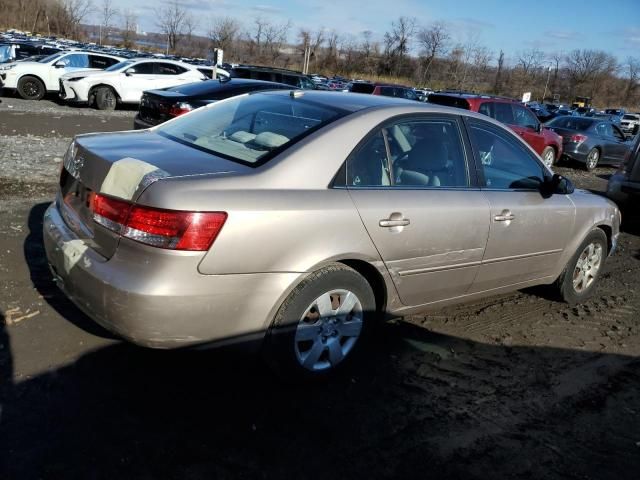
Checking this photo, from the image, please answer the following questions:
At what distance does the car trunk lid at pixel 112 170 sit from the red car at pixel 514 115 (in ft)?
34.6

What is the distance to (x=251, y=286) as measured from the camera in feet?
9.64

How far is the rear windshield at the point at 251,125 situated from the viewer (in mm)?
3361

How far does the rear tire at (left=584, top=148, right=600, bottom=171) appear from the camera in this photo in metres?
15.9

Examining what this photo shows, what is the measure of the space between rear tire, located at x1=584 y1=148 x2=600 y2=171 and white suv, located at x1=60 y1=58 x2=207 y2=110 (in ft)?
40.1

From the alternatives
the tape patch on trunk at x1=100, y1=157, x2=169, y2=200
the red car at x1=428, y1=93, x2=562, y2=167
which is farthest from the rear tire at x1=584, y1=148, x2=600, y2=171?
the tape patch on trunk at x1=100, y1=157, x2=169, y2=200

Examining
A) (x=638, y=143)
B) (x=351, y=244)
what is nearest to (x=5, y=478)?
(x=351, y=244)

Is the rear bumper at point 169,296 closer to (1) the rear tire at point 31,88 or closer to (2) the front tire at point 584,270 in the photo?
(2) the front tire at point 584,270

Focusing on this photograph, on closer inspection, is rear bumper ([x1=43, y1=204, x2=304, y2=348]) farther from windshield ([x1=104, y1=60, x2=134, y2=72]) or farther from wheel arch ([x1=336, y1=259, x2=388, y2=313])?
windshield ([x1=104, y1=60, x2=134, y2=72])

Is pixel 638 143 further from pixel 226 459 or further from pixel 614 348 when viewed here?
pixel 226 459

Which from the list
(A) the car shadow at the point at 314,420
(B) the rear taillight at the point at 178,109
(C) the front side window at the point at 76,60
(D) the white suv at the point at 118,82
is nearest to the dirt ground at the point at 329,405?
(A) the car shadow at the point at 314,420

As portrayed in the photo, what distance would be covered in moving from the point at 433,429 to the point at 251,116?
225 cm

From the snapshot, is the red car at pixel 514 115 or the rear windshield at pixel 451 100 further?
the red car at pixel 514 115

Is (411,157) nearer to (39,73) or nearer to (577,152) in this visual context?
(577,152)

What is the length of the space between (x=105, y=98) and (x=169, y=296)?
1635cm
